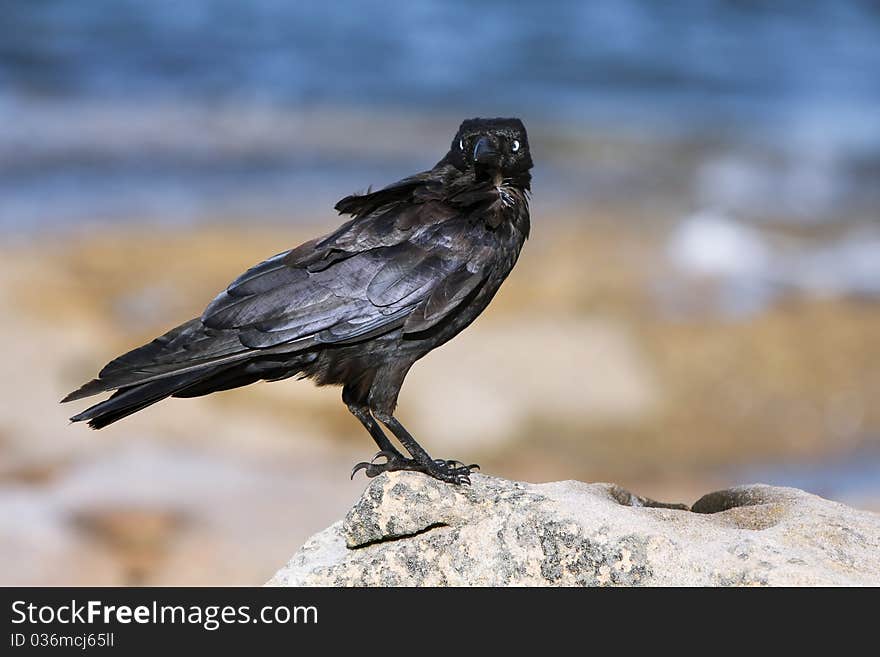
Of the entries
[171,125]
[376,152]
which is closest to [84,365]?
[376,152]

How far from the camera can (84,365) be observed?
10172 mm

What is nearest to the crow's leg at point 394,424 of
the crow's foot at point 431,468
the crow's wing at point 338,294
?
the crow's foot at point 431,468

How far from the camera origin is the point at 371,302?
198 inches

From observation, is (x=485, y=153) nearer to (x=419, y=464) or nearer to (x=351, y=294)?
(x=351, y=294)

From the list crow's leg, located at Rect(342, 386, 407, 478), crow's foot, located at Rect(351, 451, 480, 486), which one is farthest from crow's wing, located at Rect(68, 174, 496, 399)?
crow's foot, located at Rect(351, 451, 480, 486)

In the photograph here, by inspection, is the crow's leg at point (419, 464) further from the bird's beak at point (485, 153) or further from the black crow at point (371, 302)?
the bird's beak at point (485, 153)

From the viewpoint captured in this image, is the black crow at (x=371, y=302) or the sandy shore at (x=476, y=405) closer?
the black crow at (x=371, y=302)

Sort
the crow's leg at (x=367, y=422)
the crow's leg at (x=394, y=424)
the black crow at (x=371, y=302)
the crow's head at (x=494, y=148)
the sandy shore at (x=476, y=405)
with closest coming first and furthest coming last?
the black crow at (x=371, y=302) < the crow's leg at (x=394, y=424) < the crow's leg at (x=367, y=422) < the crow's head at (x=494, y=148) < the sandy shore at (x=476, y=405)

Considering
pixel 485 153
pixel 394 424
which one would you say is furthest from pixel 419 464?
pixel 485 153

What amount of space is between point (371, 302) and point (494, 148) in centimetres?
94

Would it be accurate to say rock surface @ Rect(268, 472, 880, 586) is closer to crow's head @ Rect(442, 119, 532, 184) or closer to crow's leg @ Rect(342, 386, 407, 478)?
crow's leg @ Rect(342, 386, 407, 478)

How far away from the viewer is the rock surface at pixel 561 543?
4637 mm

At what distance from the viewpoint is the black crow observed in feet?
16.2

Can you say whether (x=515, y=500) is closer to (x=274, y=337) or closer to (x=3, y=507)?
(x=274, y=337)
